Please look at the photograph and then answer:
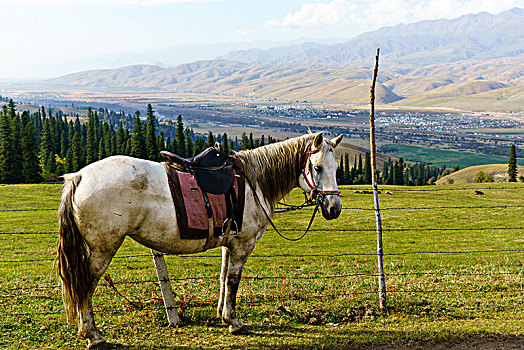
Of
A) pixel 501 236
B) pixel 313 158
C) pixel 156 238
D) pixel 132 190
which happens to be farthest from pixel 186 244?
pixel 501 236

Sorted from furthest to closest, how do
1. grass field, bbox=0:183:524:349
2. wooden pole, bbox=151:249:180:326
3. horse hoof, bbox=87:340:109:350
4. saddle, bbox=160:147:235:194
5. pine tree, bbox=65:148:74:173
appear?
pine tree, bbox=65:148:74:173, wooden pole, bbox=151:249:180:326, grass field, bbox=0:183:524:349, saddle, bbox=160:147:235:194, horse hoof, bbox=87:340:109:350

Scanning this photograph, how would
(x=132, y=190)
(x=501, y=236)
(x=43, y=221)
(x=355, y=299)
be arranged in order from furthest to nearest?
1. (x=43, y=221)
2. (x=501, y=236)
3. (x=355, y=299)
4. (x=132, y=190)

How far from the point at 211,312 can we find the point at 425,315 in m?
4.30

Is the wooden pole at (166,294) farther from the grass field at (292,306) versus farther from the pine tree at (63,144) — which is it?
the pine tree at (63,144)

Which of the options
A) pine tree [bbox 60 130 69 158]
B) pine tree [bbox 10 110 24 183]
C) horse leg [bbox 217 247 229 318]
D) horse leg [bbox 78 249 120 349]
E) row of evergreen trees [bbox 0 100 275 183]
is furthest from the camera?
pine tree [bbox 60 130 69 158]

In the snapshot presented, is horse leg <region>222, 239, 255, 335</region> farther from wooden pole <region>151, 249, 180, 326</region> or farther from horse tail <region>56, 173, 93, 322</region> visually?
horse tail <region>56, 173, 93, 322</region>

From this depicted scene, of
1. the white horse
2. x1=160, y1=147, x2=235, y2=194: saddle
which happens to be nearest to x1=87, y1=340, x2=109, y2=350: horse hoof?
the white horse

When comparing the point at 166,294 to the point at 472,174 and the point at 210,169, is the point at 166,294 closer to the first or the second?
the point at 210,169

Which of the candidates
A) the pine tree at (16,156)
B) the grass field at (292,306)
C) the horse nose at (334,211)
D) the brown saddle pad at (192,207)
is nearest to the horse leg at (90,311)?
the grass field at (292,306)

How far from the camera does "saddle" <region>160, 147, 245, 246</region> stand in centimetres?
648

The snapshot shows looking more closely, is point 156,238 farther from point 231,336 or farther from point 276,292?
point 276,292

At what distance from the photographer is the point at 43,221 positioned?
27125 mm

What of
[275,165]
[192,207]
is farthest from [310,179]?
[192,207]

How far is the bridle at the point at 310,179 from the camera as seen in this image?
284 inches
